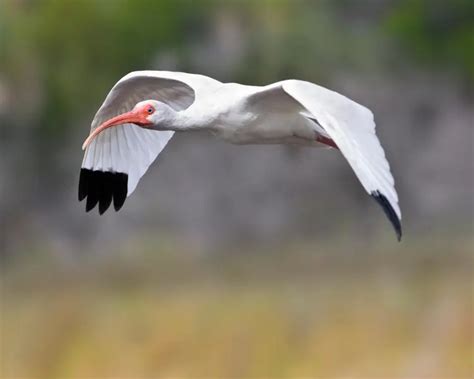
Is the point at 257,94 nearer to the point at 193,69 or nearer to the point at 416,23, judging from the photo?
the point at 193,69

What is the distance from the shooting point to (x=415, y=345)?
18.5 m

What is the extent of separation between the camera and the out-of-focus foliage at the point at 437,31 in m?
20.5

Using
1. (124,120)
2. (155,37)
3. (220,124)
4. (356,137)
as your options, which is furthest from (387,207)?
(155,37)

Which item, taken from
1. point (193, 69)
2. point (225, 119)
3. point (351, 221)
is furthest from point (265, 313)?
point (225, 119)

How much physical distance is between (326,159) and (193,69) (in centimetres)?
192

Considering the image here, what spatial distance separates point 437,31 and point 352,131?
13.7 m

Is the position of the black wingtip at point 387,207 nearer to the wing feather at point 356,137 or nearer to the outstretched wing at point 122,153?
the wing feather at point 356,137

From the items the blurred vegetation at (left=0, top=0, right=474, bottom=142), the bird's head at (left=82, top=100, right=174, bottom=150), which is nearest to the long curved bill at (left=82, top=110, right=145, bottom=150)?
the bird's head at (left=82, top=100, right=174, bottom=150)

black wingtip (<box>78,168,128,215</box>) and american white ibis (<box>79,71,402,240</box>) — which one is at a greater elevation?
american white ibis (<box>79,71,402,240</box>)

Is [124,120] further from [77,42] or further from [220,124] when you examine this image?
[77,42]

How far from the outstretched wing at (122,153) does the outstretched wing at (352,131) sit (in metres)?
1.29

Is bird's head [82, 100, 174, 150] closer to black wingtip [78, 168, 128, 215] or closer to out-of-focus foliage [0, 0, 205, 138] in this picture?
black wingtip [78, 168, 128, 215]

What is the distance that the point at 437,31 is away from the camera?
20.8m

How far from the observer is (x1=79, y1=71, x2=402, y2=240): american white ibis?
23.6 feet
